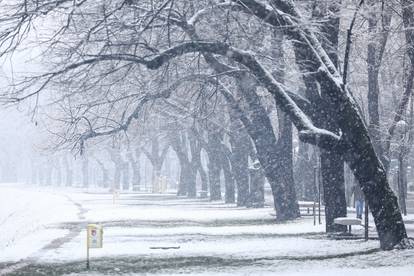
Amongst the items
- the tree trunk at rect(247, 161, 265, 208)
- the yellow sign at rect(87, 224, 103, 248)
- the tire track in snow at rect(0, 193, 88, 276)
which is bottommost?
the tire track in snow at rect(0, 193, 88, 276)

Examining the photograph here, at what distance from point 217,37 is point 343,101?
651 centimetres

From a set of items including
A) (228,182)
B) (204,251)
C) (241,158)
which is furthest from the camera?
(228,182)

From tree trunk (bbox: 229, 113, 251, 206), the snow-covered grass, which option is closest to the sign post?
the snow-covered grass

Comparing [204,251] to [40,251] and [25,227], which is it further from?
[25,227]

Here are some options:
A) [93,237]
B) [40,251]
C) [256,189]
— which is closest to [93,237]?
[93,237]

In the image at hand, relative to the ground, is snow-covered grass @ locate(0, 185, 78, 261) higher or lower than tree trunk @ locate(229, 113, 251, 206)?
lower

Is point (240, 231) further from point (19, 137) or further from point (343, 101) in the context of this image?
point (19, 137)

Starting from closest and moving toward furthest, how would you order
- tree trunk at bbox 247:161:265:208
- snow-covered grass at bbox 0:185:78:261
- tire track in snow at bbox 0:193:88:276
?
tire track in snow at bbox 0:193:88:276 → snow-covered grass at bbox 0:185:78:261 → tree trunk at bbox 247:161:265:208

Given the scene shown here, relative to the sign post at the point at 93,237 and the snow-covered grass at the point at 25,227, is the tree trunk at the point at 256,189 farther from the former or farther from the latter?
the sign post at the point at 93,237

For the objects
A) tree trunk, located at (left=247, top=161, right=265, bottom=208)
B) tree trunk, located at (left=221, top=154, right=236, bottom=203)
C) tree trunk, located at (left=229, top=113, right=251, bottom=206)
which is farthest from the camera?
tree trunk, located at (left=221, top=154, right=236, bottom=203)

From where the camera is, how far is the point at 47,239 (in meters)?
24.6

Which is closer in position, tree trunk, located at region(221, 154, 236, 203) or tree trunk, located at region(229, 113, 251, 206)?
tree trunk, located at region(229, 113, 251, 206)

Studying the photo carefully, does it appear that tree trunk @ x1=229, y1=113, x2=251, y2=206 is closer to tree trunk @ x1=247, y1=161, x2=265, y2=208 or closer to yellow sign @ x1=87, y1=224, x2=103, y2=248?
tree trunk @ x1=247, y1=161, x2=265, y2=208

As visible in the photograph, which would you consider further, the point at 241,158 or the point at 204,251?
the point at 241,158
